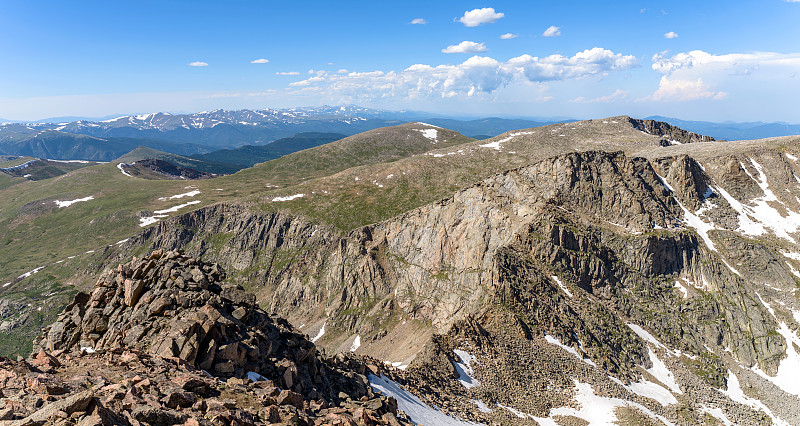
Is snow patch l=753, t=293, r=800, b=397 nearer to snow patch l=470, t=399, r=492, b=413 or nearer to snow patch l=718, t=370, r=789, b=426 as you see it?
snow patch l=718, t=370, r=789, b=426

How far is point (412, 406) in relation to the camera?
3388 cm

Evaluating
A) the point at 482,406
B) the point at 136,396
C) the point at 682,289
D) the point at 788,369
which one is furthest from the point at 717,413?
the point at 136,396

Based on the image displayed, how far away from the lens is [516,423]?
125 feet

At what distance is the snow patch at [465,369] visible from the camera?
4322 centimetres

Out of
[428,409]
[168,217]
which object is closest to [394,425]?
[428,409]

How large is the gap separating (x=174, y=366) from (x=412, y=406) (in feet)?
71.6

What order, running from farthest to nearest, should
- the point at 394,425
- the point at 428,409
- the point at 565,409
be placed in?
the point at 565,409, the point at 428,409, the point at 394,425

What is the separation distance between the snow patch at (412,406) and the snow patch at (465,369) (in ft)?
27.3

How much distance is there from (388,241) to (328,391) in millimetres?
80888

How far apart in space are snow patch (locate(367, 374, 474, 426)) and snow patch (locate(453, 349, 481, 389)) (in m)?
8.33

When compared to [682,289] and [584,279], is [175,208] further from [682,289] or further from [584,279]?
[682,289]

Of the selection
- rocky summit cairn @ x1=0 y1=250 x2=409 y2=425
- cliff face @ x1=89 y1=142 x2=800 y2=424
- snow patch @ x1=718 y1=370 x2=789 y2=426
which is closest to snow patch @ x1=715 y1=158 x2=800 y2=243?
cliff face @ x1=89 y1=142 x2=800 y2=424

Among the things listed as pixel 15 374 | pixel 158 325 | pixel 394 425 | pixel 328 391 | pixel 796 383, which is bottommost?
pixel 796 383

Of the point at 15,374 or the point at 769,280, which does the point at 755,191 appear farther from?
the point at 15,374
